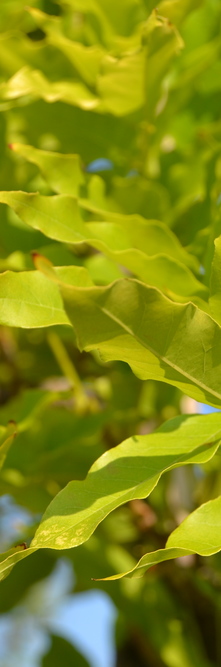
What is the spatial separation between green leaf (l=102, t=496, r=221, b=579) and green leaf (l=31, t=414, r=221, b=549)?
0.03 m

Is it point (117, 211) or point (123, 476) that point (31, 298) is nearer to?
point (123, 476)

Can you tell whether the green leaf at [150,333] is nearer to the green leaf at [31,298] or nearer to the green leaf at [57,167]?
the green leaf at [31,298]

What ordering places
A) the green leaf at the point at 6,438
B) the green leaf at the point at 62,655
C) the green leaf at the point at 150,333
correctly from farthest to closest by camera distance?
the green leaf at the point at 62,655, the green leaf at the point at 6,438, the green leaf at the point at 150,333

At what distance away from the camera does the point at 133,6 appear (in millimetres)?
790

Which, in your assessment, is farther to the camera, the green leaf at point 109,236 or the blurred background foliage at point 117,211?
the blurred background foliage at point 117,211

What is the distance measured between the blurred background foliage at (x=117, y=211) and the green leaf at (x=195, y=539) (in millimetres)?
192

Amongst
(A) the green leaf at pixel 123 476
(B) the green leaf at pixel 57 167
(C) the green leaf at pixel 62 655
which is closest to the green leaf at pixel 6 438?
(A) the green leaf at pixel 123 476

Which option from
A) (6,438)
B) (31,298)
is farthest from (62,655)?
(31,298)

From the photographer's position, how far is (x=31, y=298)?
47 cm

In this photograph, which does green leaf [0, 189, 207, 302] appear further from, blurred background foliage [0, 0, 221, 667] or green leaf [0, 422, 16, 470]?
green leaf [0, 422, 16, 470]

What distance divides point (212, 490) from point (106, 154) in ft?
1.52

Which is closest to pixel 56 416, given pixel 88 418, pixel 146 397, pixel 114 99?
pixel 88 418

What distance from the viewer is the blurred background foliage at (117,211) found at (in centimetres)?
70

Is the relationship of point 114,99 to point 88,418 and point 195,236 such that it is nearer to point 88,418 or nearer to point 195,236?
point 195,236
